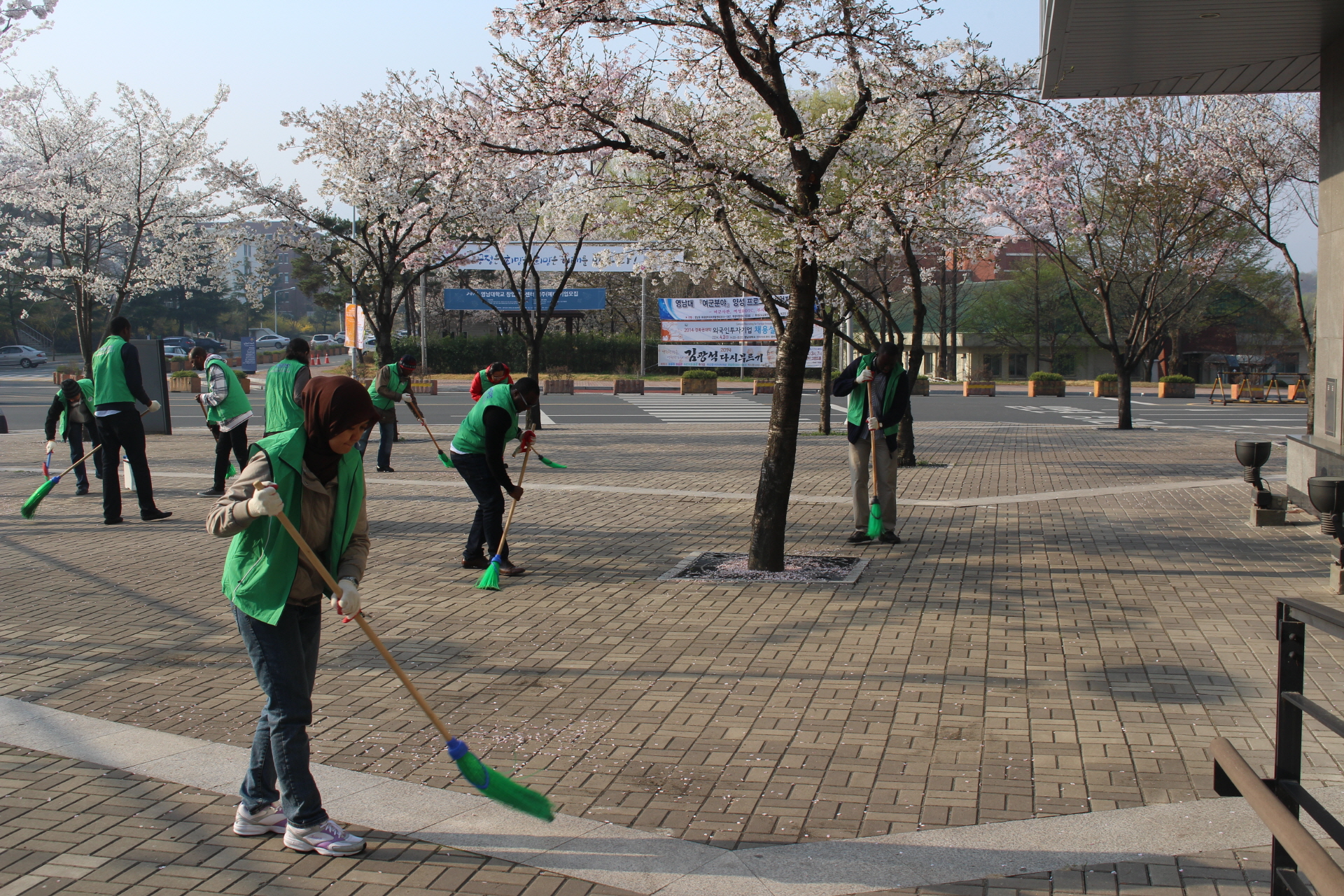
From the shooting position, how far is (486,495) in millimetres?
7652

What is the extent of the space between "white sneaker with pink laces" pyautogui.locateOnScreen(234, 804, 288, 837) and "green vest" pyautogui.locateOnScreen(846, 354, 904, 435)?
6178 millimetres

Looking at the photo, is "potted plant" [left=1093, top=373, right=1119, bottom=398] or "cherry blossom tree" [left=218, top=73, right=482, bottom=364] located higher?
"cherry blossom tree" [left=218, top=73, right=482, bottom=364]

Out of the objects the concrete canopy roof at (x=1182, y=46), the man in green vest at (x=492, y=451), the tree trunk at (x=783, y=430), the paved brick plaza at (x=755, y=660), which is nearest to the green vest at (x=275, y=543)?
the paved brick plaza at (x=755, y=660)

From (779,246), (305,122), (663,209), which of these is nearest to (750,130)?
(663,209)

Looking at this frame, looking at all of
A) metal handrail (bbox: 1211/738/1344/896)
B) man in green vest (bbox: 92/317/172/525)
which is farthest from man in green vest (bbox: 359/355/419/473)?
metal handrail (bbox: 1211/738/1344/896)

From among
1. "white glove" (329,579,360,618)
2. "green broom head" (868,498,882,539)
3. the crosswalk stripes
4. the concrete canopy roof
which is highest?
the concrete canopy roof

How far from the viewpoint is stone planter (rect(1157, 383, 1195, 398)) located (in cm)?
3594

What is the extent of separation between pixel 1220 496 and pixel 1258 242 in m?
38.9

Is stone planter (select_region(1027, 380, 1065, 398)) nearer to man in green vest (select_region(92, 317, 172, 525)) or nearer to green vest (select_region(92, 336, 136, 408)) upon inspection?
man in green vest (select_region(92, 317, 172, 525))

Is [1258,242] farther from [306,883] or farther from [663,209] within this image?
[306,883]

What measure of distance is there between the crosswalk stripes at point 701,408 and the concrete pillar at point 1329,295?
13.9 metres

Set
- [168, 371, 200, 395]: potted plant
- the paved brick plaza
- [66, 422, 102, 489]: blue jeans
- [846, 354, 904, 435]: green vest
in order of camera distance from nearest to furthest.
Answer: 1. the paved brick plaza
2. [846, 354, 904, 435]: green vest
3. [66, 422, 102, 489]: blue jeans
4. [168, 371, 200, 395]: potted plant

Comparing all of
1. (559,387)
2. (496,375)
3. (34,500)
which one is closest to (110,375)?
(34,500)

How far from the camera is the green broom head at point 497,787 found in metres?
3.59
